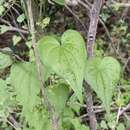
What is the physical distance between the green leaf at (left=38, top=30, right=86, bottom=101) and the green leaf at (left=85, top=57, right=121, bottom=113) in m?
0.10

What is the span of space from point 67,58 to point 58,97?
8.2 inches

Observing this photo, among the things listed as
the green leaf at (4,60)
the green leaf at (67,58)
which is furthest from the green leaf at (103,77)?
the green leaf at (4,60)

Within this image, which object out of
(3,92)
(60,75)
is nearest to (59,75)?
(60,75)

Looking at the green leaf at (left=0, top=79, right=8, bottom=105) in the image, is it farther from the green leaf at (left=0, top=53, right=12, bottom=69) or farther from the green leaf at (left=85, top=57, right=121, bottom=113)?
the green leaf at (left=85, top=57, right=121, bottom=113)

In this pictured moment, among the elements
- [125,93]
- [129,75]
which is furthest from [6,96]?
[129,75]

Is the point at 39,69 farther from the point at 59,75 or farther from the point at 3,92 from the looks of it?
the point at 3,92

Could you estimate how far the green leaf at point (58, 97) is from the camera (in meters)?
1.32

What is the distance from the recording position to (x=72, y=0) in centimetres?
275

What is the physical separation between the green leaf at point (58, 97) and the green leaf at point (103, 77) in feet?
0.38

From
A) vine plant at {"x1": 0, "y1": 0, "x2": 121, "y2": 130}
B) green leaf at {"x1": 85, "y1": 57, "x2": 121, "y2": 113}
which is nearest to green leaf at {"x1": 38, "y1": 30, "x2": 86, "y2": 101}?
vine plant at {"x1": 0, "y1": 0, "x2": 121, "y2": 130}

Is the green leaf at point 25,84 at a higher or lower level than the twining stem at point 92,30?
lower

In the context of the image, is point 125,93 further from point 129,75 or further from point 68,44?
point 68,44

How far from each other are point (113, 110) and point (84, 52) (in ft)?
3.97

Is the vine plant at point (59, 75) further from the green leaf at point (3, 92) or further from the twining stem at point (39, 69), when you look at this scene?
the green leaf at point (3, 92)
